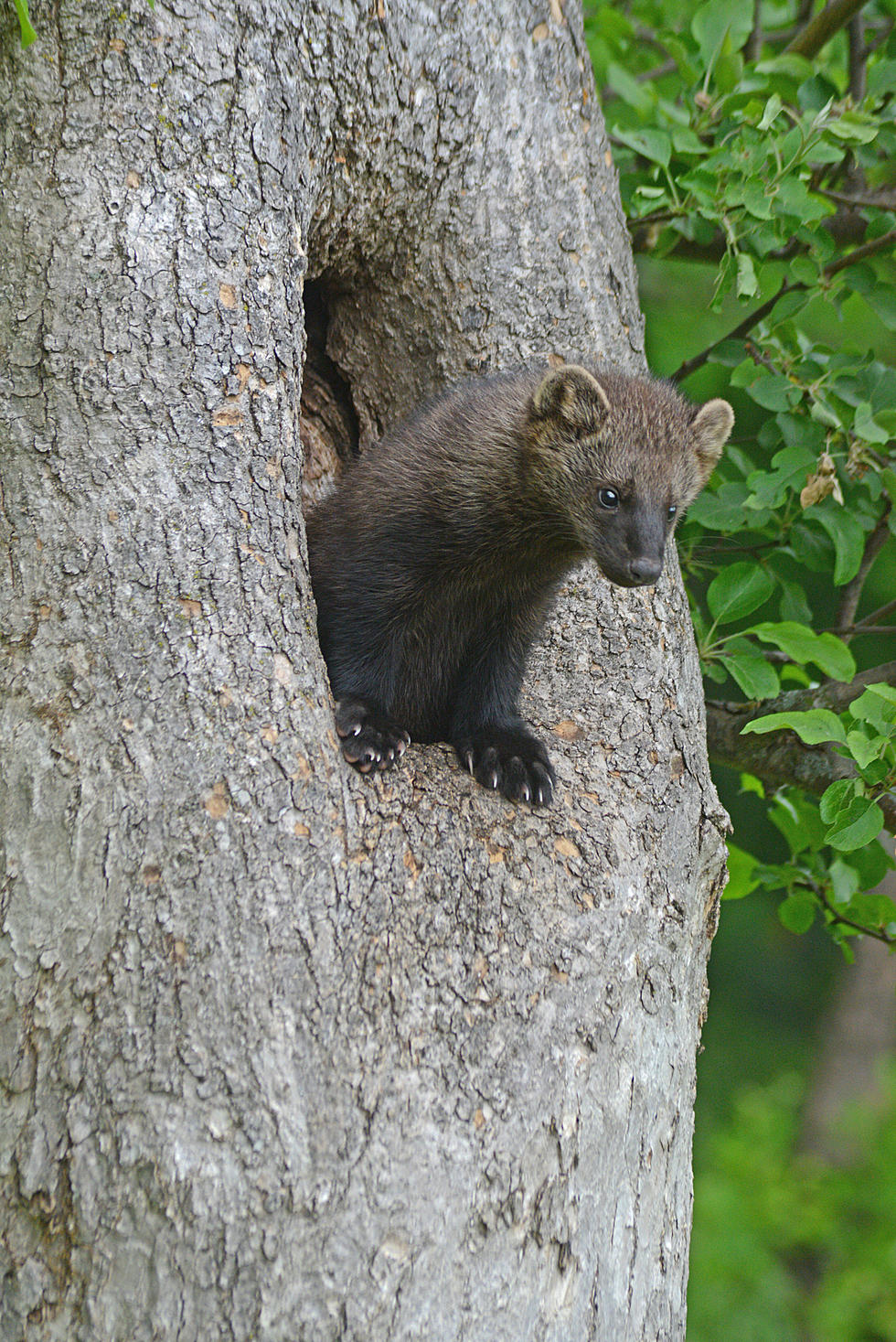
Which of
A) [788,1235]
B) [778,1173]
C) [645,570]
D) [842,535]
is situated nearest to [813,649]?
[842,535]

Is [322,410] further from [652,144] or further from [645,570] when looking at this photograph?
[645,570]

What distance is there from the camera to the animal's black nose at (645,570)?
339 centimetres

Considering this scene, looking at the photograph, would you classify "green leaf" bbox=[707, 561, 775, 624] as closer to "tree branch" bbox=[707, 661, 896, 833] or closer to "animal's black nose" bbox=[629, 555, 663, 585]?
"tree branch" bbox=[707, 661, 896, 833]

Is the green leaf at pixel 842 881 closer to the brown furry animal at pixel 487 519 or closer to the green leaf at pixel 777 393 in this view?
the brown furry animal at pixel 487 519

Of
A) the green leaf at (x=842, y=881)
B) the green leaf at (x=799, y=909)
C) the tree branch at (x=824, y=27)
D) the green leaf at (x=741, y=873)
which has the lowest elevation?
the green leaf at (x=799, y=909)

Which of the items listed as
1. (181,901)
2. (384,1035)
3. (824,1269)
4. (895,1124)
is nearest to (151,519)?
(181,901)

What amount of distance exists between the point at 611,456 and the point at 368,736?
1.28 metres

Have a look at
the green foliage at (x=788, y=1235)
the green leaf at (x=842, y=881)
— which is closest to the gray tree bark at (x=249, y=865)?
the green leaf at (x=842, y=881)

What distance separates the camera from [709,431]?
4.06 meters

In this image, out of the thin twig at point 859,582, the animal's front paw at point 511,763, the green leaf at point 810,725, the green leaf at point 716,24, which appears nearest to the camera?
the green leaf at point 810,725

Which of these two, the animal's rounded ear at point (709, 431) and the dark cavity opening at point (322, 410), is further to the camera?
the dark cavity opening at point (322, 410)

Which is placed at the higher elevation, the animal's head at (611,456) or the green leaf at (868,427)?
the green leaf at (868,427)

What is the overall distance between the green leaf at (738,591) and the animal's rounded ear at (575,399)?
0.77m

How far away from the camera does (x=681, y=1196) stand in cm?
286
